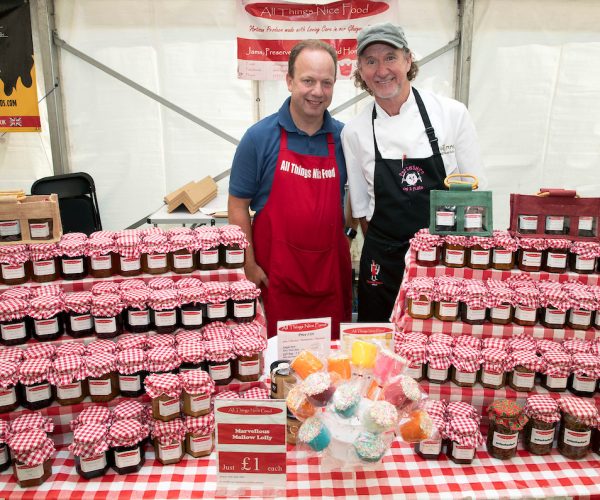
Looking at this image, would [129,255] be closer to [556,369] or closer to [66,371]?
[66,371]

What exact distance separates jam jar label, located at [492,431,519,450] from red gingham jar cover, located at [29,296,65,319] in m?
1.60

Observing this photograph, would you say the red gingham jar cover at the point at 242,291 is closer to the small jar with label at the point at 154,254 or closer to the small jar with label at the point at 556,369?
the small jar with label at the point at 154,254

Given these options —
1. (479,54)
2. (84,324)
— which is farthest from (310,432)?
(479,54)

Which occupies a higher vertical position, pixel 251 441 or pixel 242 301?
pixel 242 301

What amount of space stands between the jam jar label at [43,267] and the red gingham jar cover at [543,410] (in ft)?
5.99

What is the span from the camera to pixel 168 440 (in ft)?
5.33

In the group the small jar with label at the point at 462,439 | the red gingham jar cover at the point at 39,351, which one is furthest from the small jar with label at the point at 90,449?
the small jar with label at the point at 462,439

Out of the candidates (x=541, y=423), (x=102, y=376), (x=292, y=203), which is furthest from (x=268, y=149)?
(x=541, y=423)

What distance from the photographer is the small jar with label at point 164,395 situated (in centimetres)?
162

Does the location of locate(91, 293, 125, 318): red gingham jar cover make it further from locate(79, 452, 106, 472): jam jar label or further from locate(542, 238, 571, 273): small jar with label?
locate(542, 238, 571, 273): small jar with label

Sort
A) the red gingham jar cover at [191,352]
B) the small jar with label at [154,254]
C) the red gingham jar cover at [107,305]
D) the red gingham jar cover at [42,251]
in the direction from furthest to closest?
the small jar with label at [154,254], the red gingham jar cover at [42,251], the red gingham jar cover at [107,305], the red gingham jar cover at [191,352]

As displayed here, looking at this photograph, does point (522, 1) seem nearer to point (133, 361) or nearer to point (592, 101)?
point (592, 101)

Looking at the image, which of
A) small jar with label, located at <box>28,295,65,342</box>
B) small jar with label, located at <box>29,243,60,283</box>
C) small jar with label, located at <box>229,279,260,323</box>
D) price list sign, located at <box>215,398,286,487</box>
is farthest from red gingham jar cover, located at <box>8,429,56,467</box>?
small jar with label, located at <box>229,279,260,323</box>

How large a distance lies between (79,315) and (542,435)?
66.4 inches
